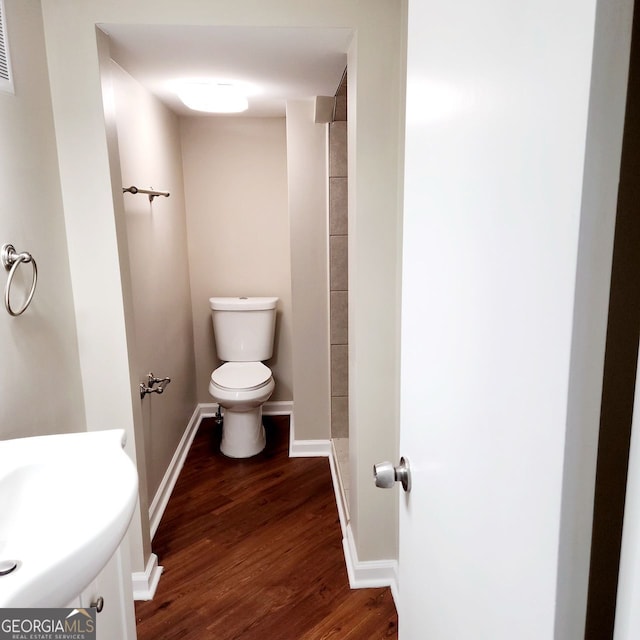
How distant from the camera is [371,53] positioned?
5.65 ft

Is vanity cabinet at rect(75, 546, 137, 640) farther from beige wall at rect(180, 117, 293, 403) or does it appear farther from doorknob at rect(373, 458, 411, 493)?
beige wall at rect(180, 117, 293, 403)

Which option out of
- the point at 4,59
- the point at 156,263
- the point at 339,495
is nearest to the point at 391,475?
the point at 4,59

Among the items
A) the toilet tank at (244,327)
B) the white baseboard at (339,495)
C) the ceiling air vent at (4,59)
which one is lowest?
the white baseboard at (339,495)

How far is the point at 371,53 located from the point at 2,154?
1148mm

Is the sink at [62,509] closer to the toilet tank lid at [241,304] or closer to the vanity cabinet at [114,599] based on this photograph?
the vanity cabinet at [114,599]

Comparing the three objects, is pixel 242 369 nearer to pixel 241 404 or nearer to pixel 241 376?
pixel 241 376

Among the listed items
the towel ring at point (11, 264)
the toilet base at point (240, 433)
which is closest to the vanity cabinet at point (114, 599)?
the towel ring at point (11, 264)

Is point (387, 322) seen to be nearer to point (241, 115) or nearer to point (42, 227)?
point (42, 227)

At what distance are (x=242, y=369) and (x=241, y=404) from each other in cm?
32

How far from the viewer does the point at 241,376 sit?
10.4 feet

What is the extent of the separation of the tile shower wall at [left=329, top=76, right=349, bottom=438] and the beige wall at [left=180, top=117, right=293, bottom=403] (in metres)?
0.72

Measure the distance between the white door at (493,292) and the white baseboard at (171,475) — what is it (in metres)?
1.84

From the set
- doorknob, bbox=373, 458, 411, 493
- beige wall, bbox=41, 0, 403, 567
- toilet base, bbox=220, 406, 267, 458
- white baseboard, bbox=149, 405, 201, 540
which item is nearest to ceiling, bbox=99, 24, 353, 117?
beige wall, bbox=41, 0, 403, 567

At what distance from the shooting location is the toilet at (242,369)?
9.95 ft
